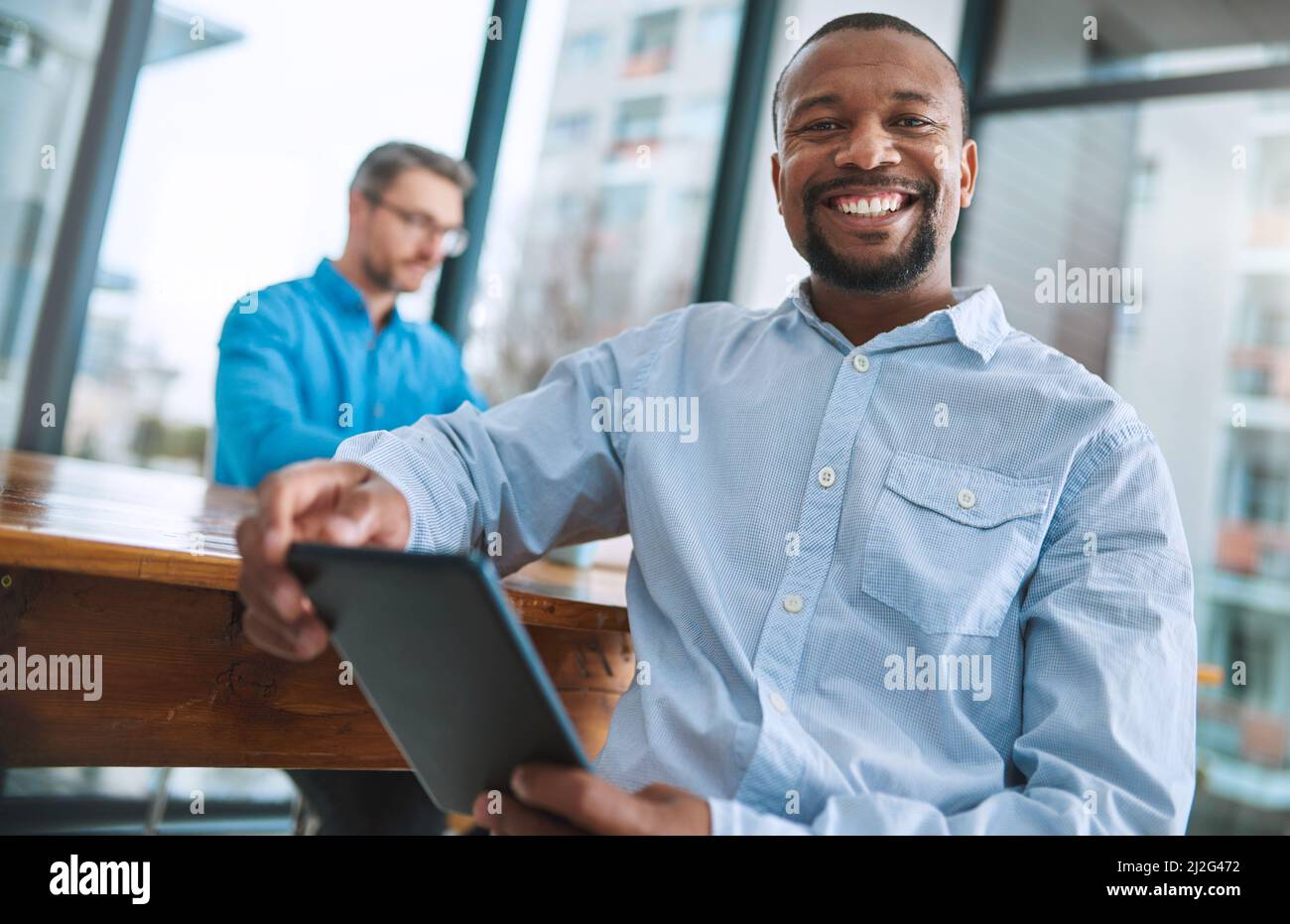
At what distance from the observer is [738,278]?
164 inches

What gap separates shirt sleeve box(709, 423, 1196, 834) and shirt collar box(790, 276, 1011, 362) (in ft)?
0.62

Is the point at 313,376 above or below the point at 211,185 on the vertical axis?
below

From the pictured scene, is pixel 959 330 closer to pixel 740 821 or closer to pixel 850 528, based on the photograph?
pixel 850 528

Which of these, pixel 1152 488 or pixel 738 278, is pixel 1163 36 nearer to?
pixel 738 278

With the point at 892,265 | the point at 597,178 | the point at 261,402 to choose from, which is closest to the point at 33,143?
the point at 261,402

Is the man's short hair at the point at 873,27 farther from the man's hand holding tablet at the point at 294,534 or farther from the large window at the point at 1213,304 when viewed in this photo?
the large window at the point at 1213,304

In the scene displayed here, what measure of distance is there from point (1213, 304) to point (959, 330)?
279 cm

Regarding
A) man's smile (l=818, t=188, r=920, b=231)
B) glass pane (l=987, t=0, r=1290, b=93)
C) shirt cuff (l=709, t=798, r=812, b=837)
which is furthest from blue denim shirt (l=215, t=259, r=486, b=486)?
glass pane (l=987, t=0, r=1290, b=93)

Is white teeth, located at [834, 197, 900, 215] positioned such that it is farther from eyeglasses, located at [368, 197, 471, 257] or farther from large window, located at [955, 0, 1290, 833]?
large window, located at [955, 0, 1290, 833]

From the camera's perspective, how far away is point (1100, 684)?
0.93 metres

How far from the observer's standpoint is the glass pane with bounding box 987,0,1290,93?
3.43m

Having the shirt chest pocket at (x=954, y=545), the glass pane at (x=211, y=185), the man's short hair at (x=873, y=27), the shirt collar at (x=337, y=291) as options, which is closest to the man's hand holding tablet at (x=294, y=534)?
the shirt chest pocket at (x=954, y=545)

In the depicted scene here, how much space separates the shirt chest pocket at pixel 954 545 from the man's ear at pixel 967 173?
0.44 meters

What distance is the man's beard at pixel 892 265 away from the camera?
126 centimetres
